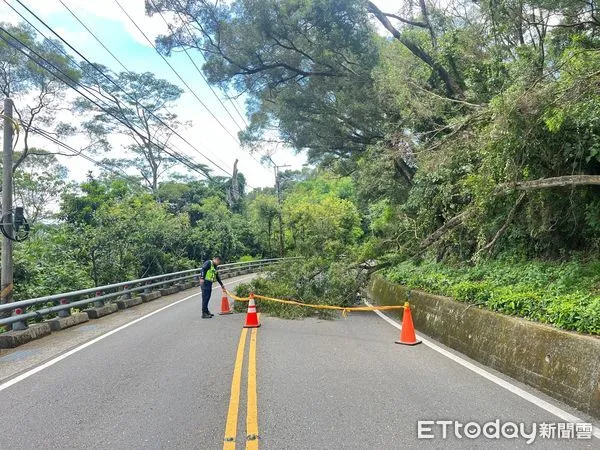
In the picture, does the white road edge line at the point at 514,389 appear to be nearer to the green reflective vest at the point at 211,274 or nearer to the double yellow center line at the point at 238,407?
the double yellow center line at the point at 238,407

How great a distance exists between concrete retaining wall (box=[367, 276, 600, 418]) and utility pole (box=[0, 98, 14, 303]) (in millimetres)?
10468

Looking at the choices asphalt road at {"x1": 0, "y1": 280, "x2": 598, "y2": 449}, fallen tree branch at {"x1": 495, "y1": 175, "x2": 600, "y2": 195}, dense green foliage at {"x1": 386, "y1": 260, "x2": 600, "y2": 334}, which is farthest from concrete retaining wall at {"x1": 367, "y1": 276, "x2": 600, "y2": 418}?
fallen tree branch at {"x1": 495, "y1": 175, "x2": 600, "y2": 195}

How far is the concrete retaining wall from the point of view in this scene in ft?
16.8

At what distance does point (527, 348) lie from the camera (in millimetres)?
→ 6246

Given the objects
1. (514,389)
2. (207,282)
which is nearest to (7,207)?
(207,282)

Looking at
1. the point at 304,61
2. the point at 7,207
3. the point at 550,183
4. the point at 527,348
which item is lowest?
the point at 527,348

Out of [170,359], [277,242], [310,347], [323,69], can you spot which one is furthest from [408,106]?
[277,242]

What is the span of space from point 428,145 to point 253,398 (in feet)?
34.7

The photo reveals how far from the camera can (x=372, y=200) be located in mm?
22078

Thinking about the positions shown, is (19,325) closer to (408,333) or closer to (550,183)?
(408,333)

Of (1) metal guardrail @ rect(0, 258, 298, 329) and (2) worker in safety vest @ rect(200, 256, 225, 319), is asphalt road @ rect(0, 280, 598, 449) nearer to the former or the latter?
(1) metal guardrail @ rect(0, 258, 298, 329)

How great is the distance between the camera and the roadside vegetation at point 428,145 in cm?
842

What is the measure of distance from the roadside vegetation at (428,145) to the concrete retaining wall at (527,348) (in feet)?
0.94

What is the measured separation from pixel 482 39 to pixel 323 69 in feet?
20.5
